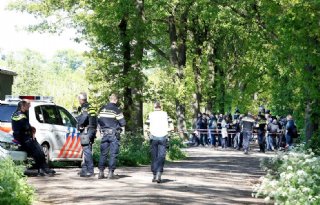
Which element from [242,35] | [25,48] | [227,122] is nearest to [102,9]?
[227,122]

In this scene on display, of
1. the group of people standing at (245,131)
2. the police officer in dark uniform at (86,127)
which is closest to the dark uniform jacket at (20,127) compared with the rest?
the police officer in dark uniform at (86,127)

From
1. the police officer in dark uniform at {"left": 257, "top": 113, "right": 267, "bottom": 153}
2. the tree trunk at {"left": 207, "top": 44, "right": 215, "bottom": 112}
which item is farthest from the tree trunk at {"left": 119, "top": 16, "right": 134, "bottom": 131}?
the tree trunk at {"left": 207, "top": 44, "right": 215, "bottom": 112}

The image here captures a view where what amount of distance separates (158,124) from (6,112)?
17.1ft

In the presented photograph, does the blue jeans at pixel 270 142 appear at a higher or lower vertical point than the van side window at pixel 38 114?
lower

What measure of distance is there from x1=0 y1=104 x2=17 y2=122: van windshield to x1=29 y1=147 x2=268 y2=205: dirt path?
2.08m

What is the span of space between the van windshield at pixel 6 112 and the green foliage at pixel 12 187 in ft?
23.2

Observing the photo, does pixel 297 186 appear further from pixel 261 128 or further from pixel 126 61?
pixel 261 128

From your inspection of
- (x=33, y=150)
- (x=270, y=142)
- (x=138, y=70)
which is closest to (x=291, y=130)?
(x=270, y=142)

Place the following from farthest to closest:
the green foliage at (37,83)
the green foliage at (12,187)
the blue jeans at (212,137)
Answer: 1. the green foliage at (37,83)
2. the blue jeans at (212,137)
3. the green foliage at (12,187)

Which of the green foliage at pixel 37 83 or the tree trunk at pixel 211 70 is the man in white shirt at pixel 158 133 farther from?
the green foliage at pixel 37 83

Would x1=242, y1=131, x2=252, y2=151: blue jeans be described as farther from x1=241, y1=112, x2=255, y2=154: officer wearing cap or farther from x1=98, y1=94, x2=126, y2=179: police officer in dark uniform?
x1=98, y1=94, x2=126, y2=179: police officer in dark uniform

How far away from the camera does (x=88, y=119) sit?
15234mm

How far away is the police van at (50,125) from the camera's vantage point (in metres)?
17.2

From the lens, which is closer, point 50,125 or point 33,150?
point 33,150
